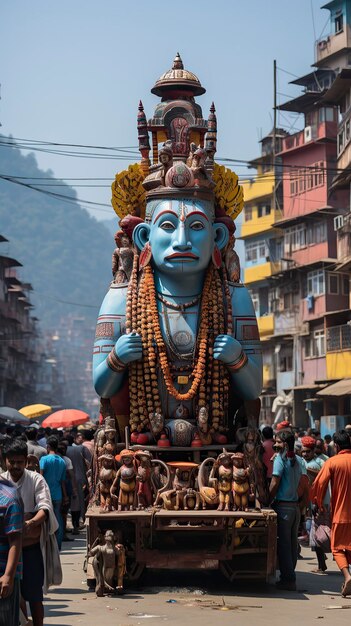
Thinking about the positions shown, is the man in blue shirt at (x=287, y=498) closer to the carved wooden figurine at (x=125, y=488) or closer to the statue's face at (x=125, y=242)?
the carved wooden figurine at (x=125, y=488)

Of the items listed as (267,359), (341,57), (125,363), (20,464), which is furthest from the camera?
(267,359)

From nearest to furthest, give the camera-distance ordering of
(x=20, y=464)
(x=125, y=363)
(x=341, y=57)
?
(x=20, y=464), (x=125, y=363), (x=341, y=57)

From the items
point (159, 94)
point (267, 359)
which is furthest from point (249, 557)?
point (267, 359)

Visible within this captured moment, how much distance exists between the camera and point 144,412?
1291cm

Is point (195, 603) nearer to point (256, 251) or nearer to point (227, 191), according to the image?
point (227, 191)

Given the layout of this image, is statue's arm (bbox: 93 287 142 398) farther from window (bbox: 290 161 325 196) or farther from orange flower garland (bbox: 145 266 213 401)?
window (bbox: 290 161 325 196)

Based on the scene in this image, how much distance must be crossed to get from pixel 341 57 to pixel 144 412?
3788cm

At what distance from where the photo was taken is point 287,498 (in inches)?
495

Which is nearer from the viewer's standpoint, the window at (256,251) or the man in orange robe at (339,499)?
the man in orange robe at (339,499)

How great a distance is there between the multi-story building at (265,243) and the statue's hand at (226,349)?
132 feet

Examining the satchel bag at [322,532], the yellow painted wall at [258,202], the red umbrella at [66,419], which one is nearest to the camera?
the satchel bag at [322,532]

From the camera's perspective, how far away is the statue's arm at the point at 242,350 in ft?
41.9

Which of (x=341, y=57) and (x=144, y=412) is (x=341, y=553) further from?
(x=341, y=57)

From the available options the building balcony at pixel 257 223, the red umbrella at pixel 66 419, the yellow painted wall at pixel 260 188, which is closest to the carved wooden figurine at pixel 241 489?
the red umbrella at pixel 66 419
